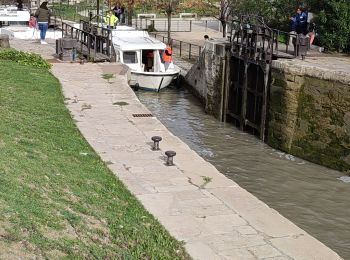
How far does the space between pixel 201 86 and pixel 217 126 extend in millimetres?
3680

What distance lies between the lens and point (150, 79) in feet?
81.0

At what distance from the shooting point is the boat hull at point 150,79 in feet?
80.8

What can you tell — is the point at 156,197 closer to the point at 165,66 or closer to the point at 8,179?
the point at 8,179

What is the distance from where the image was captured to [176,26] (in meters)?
44.7

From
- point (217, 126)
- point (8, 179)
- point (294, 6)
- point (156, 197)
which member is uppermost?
point (294, 6)

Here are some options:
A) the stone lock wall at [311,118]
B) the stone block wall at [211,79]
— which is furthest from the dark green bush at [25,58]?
the stone lock wall at [311,118]

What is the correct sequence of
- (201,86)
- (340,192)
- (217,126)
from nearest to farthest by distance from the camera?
(340,192), (217,126), (201,86)

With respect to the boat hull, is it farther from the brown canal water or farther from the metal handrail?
the brown canal water

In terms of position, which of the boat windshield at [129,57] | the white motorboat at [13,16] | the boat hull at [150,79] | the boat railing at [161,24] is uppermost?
the white motorboat at [13,16]

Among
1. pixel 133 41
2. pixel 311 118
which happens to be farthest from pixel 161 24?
pixel 311 118

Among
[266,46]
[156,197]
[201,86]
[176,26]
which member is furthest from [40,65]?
[176,26]

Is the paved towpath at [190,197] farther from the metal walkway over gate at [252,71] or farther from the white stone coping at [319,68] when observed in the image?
the metal walkway over gate at [252,71]

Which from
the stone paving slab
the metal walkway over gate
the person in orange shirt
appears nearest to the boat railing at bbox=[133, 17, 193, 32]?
the person in orange shirt

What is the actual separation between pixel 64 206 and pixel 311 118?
9553 millimetres
